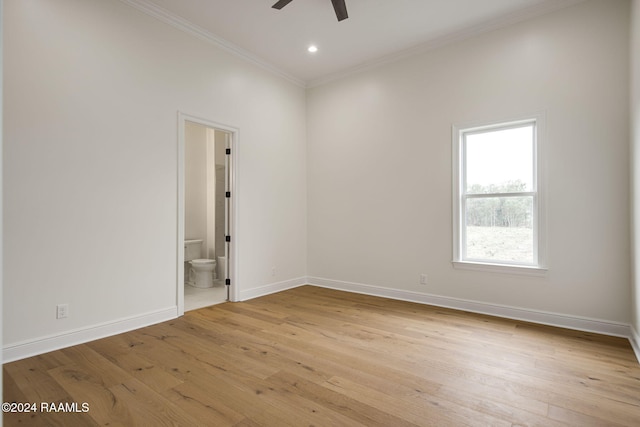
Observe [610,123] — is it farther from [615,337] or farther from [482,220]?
[615,337]

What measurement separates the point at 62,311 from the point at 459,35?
504 cm

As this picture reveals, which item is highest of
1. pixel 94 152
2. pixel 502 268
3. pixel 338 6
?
pixel 338 6

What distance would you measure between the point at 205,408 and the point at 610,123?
419 cm

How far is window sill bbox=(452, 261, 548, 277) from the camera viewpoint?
374 cm

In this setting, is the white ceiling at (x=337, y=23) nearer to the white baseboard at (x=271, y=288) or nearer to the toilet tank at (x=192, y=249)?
the toilet tank at (x=192, y=249)

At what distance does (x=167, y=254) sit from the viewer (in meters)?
3.89

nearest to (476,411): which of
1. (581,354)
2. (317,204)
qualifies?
(581,354)

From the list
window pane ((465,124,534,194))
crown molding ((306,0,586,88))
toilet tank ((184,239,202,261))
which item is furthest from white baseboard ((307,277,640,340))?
crown molding ((306,0,586,88))

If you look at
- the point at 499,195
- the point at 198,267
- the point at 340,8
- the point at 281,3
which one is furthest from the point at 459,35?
the point at 198,267

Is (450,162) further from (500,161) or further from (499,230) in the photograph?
(499,230)

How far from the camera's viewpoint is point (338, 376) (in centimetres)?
258

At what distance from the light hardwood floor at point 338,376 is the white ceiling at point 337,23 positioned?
3.32 meters

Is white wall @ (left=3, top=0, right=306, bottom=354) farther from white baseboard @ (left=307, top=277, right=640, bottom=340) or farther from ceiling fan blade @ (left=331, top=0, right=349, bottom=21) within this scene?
white baseboard @ (left=307, top=277, right=640, bottom=340)

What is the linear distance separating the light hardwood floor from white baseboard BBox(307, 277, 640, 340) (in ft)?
0.44
